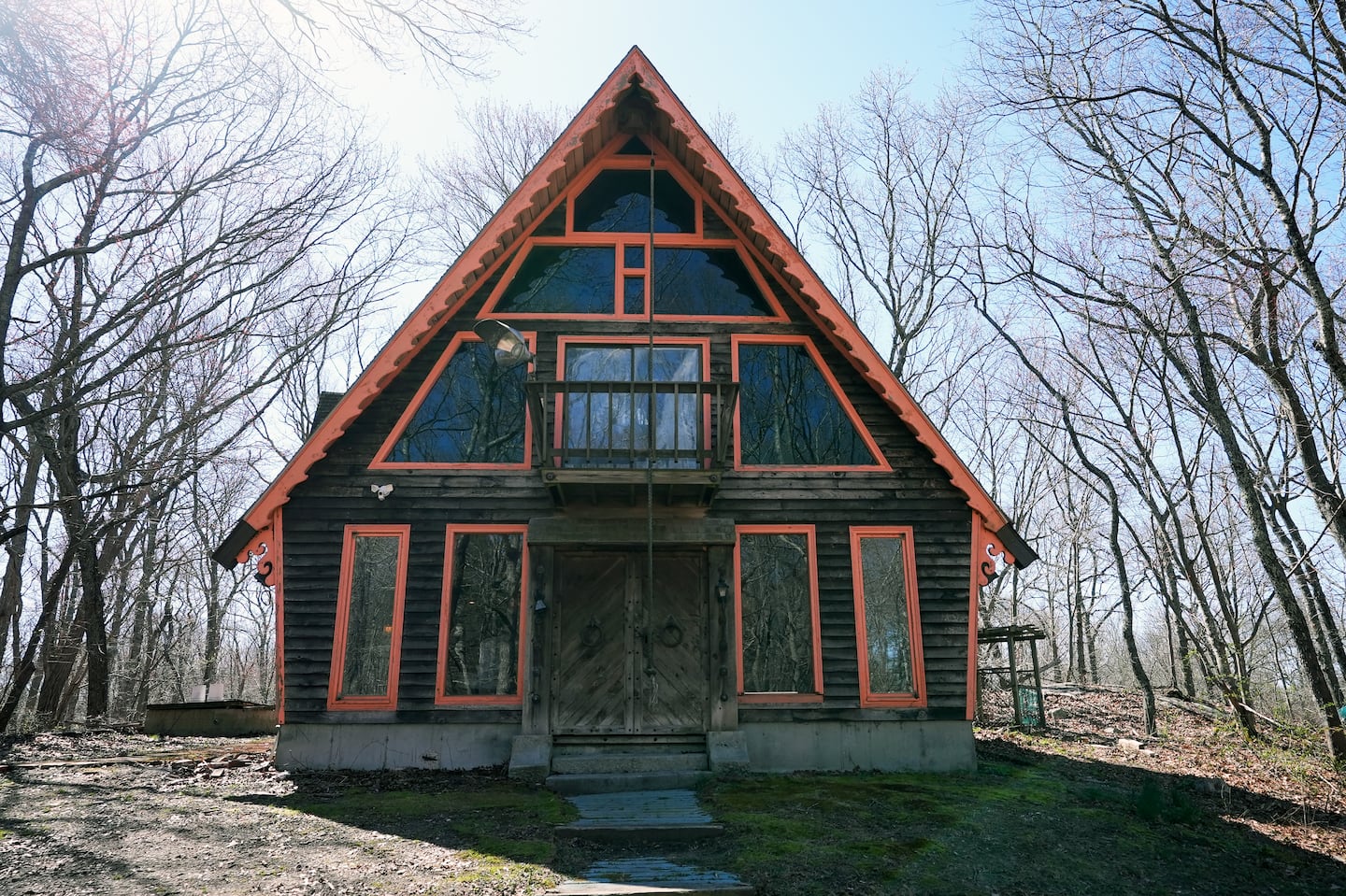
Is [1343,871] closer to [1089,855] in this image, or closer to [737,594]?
[1089,855]

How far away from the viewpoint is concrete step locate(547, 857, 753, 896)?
609cm

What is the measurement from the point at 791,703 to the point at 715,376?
4311mm

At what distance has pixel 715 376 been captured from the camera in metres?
11.5

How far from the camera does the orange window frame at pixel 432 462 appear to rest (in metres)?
11.0

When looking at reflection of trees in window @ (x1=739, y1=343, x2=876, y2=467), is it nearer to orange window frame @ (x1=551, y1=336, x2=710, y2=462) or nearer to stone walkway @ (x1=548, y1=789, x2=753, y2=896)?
orange window frame @ (x1=551, y1=336, x2=710, y2=462)

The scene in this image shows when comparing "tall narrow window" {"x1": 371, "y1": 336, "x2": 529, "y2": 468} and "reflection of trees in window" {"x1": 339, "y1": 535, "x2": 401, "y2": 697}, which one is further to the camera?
"tall narrow window" {"x1": 371, "y1": 336, "x2": 529, "y2": 468}

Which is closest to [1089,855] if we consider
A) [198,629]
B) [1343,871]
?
[1343,871]

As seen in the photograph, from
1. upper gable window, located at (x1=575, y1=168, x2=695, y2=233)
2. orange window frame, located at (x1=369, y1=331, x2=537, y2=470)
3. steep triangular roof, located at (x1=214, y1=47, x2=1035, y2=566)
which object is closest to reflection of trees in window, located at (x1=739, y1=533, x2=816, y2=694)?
steep triangular roof, located at (x1=214, y1=47, x2=1035, y2=566)

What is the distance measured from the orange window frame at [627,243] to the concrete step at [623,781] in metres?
5.81

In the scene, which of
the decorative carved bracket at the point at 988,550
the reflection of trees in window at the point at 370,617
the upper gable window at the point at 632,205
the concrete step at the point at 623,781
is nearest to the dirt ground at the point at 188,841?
the reflection of trees in window at the point at 370,617

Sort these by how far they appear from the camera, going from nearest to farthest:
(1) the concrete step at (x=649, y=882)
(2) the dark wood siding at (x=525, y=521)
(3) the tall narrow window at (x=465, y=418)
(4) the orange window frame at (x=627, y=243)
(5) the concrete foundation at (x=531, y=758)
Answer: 1. (1) the concrete step at (x=649, y=882)
2. (5) the concrete foundation at (x=531, y=758)
3. (2) the dark wood siding at (x=525, y=521)
4. (3) the tall narrow window at (x=465, y=418)
5. (4) the orange window frame at (x=627, y=243)

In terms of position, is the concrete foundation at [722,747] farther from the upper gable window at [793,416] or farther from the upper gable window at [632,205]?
the upper gable window at [632,205]

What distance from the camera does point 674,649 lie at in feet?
35.5

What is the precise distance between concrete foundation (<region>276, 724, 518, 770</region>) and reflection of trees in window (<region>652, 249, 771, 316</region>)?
6013mm
